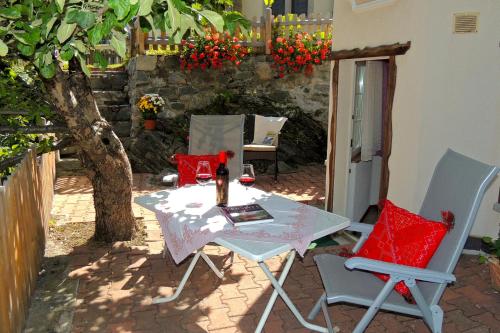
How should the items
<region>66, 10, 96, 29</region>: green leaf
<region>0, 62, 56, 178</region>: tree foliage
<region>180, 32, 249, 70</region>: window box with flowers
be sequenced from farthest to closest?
<region>180, 32, 249, 70</region>: window box with flowers
<region>0, 62, 56, 178</region>: tree foliage
<region>66, 10, 96, 29</region>: green leaf

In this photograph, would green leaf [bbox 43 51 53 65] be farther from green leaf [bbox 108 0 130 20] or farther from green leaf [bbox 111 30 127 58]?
green leaf [bbox 108 0 130 20]

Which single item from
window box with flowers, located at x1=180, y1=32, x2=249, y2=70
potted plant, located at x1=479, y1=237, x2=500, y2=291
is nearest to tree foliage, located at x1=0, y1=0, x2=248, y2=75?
potted plant, located at x1=479, y1=237, x2=500, y2=291

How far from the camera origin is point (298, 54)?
9.58 metres

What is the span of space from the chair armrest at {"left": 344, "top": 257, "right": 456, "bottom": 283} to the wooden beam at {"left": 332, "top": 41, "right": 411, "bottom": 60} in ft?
8.21

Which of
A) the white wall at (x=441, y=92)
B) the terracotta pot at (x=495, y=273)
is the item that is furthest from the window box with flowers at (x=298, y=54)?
the terracotta pot at (x=495, y=273)

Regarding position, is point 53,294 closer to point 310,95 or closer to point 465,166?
point 465,166

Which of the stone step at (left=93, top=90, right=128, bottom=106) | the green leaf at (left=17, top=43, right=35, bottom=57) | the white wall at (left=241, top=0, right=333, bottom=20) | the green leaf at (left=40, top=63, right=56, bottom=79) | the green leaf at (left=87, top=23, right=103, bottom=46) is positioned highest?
the white wall at (left=241, top=0, right=333, bottom=20)

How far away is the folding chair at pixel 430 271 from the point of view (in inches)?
106

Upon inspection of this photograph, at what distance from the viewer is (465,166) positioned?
300 centimetres

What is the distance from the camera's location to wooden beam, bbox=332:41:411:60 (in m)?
4.49

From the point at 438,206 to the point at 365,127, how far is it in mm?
2565

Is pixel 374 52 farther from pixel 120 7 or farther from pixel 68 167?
pixel 68 167

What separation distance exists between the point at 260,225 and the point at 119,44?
1487 millimetres

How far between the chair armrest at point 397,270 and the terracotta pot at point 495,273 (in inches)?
60.9
